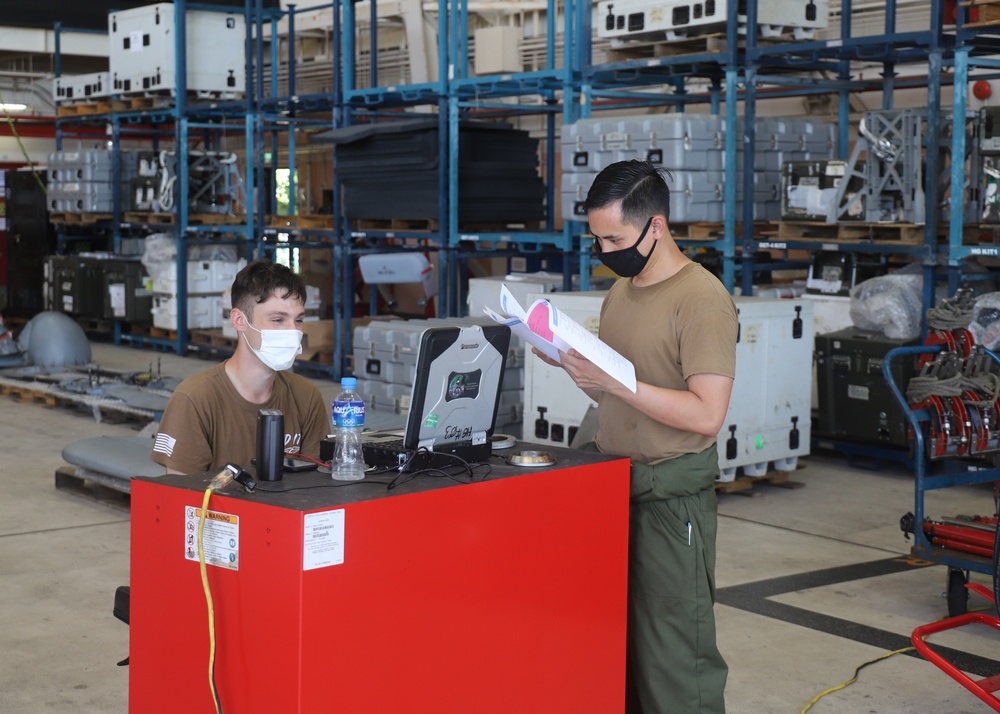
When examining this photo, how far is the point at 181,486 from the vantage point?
2.87m

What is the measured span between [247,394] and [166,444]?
0.29 m

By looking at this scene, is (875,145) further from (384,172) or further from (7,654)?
(7,654)

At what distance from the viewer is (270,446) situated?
2916 millimetres

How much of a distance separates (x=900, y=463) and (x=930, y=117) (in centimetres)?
251

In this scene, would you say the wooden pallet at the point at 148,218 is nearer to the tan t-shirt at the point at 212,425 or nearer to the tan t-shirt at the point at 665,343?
the tan t-shirt at the point at 212,425

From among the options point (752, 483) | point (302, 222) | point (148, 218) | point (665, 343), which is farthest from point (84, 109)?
point (665, 343)

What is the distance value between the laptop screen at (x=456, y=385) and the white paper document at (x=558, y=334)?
0.09 m

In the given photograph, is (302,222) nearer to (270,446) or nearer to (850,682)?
Result: (850,682)

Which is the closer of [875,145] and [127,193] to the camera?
[875,145]

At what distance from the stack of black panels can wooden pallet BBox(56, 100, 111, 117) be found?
574 cm

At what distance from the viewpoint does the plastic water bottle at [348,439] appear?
298cm

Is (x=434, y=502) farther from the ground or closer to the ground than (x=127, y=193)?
closer to the ground

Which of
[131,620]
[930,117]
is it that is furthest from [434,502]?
[930,117]

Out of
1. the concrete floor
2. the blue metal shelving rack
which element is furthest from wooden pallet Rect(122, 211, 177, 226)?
the concrete floor
